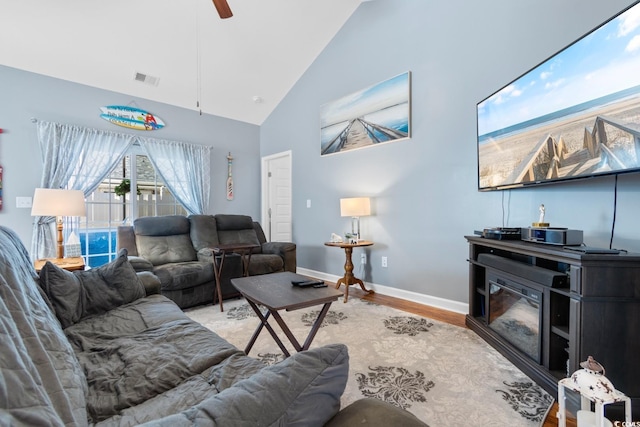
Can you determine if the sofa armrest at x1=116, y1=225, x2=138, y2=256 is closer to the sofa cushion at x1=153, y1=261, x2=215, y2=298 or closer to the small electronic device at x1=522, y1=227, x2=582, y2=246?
the sofa cushion at x1=153, y1=261, x2=215, y2=298

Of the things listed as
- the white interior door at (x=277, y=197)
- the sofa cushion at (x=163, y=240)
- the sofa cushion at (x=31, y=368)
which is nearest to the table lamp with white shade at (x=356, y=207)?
the white interior door at (x=277, y=197)

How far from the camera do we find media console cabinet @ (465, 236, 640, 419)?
4.68ft

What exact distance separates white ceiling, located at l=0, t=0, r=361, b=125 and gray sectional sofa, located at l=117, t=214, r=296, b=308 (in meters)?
1.94

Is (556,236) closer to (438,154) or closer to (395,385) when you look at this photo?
(395,385)

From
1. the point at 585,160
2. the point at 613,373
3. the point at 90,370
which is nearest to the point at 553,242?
the point at 585,160

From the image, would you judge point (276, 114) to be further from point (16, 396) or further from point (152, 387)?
point (16, 396)

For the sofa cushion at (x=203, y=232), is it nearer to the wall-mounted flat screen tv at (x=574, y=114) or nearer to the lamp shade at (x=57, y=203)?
the lamp shade at (x=57, y=203)

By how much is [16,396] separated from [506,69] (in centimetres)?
339

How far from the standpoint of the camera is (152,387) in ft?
3.51

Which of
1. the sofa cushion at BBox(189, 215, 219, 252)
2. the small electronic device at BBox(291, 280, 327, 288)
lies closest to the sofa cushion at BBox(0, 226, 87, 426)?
the small electronic device at BBox(291, 280, 327, 288)

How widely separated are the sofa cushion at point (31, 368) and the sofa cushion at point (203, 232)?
2.49m

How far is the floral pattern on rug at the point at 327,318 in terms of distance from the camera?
266 cm

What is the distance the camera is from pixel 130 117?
161 inches

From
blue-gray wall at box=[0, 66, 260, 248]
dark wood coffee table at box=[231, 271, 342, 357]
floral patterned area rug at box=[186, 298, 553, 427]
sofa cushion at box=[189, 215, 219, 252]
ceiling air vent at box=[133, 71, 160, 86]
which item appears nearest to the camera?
floral patterned area rug at box=[186, 298, 553, 427]
